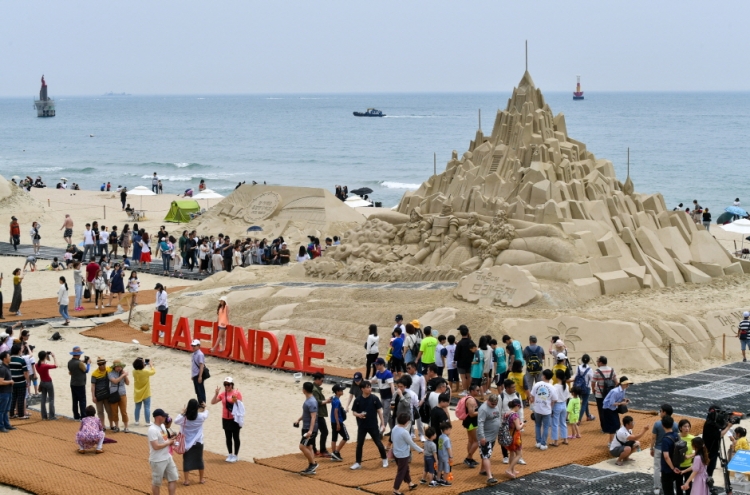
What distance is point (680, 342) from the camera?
60.1 feet

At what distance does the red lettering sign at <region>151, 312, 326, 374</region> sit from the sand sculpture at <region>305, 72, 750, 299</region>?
3541 mm

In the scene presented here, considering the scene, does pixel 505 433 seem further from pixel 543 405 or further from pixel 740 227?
pixel 740 227

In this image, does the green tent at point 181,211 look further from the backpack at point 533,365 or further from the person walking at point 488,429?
the person walking at point 488,429

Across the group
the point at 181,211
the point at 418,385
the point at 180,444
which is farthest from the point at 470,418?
the point at 181,211

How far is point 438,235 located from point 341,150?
71501 millimetres

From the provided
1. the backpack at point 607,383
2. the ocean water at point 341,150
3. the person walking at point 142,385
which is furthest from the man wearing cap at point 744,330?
the ocean water at point 341,150

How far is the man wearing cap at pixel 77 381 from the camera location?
14281 millimetres

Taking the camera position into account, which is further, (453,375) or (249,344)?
(249,344)

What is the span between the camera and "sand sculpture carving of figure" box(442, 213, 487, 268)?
21.2 m

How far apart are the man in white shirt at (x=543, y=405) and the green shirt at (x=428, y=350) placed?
8.73ft

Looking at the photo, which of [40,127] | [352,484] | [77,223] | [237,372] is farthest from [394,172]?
[40,127]

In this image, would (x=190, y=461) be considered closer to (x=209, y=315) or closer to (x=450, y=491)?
(x=450, y=491)

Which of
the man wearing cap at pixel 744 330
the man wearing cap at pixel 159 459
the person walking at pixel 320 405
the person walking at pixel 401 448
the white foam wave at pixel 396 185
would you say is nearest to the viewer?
the man wearing cap at pixel 159 459

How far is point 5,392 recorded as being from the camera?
45.1 feet
